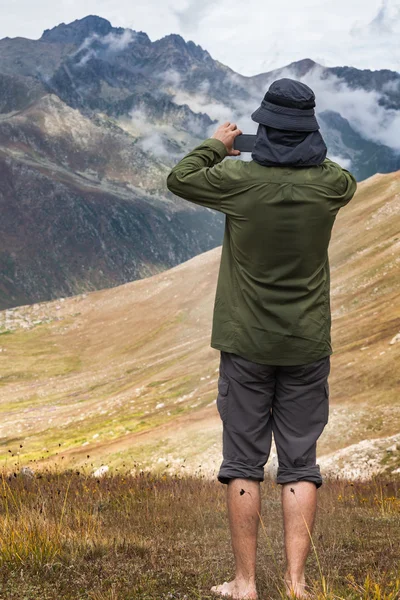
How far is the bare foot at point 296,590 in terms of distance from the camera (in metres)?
4.09

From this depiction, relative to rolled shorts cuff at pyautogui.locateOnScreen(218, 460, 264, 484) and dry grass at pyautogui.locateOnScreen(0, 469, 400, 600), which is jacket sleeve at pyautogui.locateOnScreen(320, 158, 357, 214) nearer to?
rolled shorts cuff at pyautogui.locateOnScreen(218, 460, 264, 484)

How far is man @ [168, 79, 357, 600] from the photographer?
174 inches

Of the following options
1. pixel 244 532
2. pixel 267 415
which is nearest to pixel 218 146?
pixel 267 415

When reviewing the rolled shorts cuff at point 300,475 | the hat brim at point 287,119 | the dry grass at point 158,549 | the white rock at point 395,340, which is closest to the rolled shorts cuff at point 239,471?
the rolled shorts cuff at point 300,475

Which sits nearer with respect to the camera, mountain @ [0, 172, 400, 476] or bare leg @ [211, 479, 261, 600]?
bare leg @ [211, 479, 261, 600]

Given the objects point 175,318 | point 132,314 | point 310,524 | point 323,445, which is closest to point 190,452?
point 323,445

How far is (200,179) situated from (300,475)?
1956 millimetres

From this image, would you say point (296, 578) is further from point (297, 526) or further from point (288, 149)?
point (288, 149)

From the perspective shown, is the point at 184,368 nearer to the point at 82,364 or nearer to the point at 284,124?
the point at 82,364

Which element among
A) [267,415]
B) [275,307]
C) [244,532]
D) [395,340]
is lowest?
[395,340]

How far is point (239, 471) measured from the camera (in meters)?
4.54

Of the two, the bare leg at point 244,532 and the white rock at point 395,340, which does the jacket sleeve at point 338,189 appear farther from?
the white rock at point 395,340

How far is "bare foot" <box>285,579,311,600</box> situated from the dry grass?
76 mm

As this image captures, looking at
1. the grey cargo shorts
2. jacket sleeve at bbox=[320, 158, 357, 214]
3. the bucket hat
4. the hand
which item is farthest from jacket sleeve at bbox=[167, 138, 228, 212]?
the grey cargo shorts
